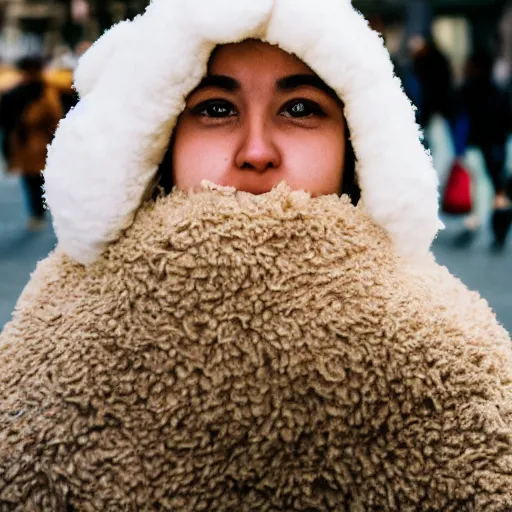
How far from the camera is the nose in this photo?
142 centimetres

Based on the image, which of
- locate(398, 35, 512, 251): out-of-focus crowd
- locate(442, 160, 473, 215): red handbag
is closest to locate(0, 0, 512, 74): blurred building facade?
locate(398, 35, 512, 251): out-of-focus crowd

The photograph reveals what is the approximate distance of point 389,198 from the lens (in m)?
1.42

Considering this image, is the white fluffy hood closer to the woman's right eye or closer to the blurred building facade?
the woman's right eye

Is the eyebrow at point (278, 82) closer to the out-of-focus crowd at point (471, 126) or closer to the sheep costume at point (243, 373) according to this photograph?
the sheep costume at point (243, 373)

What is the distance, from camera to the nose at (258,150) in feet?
4.65

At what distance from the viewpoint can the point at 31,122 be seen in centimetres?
802

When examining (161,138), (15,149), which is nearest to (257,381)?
(161,138)

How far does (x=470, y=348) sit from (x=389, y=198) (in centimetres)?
29

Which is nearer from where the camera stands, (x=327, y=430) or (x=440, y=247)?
(x=327, y=430)

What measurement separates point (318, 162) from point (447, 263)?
16.8 feet

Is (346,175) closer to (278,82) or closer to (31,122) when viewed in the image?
(278,82)

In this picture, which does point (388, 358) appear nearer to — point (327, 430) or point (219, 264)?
point (327, 430)

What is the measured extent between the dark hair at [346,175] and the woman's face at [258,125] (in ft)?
0.10

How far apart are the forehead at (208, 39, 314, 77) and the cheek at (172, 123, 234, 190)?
119 mm
